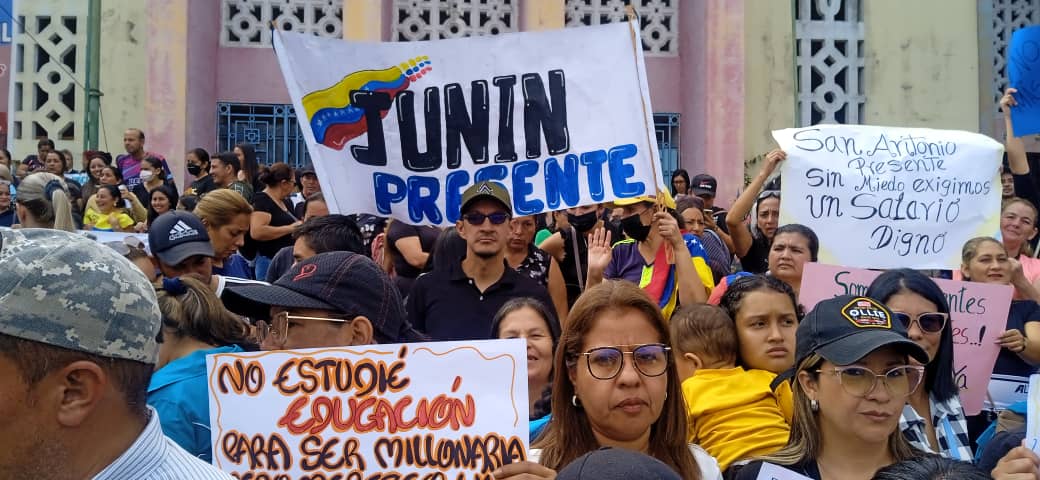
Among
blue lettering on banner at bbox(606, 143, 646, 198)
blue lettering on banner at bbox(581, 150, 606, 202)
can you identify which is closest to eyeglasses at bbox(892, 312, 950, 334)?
blue lettering on banner at bbox(606, 143, 646, 198)

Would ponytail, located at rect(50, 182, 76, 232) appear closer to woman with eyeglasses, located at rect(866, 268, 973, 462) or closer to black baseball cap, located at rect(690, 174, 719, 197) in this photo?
woman with eyeglasses, located at rect(866, 268, 973, 462)

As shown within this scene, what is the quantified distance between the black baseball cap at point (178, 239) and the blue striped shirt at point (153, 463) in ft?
10.2

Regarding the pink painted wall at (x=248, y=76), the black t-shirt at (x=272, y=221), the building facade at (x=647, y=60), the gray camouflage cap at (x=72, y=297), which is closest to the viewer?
the gray camouflage cap at (x=72, y=297)

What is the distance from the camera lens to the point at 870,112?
603 inches

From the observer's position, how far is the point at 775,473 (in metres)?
3.13

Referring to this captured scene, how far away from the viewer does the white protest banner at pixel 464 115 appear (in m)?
6.13

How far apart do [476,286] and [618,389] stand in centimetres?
234

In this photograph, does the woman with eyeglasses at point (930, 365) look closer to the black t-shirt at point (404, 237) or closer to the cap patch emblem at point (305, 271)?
the cap patch emblem at point (305, 271)

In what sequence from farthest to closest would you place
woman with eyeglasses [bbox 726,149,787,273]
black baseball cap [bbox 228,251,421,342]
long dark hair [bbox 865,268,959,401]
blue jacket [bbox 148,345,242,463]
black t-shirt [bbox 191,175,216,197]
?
black t-shirt [bbox 191,175,216,197] < woman with eyeglasses [bbox 726,149,787,273] < long dark hair [bbox 865,268,959,401] < black baseball cap [bbox 228,251,421,342] < blue jacket [bbox 148,345,242,463]

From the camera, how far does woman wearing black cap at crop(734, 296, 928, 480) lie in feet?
10.4

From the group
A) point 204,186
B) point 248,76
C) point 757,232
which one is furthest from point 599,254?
point 248,76

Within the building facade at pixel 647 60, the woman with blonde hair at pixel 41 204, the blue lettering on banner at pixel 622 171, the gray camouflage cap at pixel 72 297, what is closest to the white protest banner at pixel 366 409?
the gray camouflage cap at pixel 72 297

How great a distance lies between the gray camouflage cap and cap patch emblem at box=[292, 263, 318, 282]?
1596 millimetres

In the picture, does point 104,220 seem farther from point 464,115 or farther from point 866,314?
point 866,314
